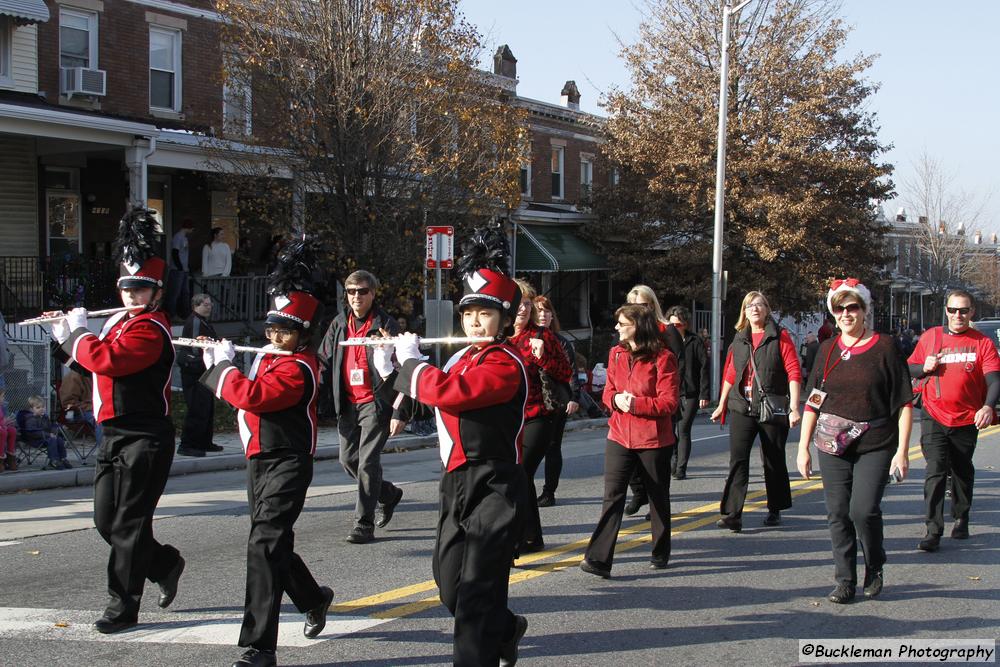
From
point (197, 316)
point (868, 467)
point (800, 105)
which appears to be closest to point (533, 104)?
point (800, 105)

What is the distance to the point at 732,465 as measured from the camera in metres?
8.22

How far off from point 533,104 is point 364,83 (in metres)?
15.0

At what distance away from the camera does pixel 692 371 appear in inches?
422

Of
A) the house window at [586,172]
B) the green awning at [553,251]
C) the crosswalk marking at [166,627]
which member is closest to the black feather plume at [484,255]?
the crosswalk marking at [166,627]

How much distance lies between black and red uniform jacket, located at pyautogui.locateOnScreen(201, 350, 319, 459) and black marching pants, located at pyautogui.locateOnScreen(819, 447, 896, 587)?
3185 mm

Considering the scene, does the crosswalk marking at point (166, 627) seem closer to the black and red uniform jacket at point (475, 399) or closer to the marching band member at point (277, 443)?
the marching band member at point (277, 443)

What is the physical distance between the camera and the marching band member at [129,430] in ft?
17.6

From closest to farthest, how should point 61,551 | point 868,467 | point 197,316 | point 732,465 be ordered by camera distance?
point 868,467 < point 61,551 < point 732,465 < point 197,316

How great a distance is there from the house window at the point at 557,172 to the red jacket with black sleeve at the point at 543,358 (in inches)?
975

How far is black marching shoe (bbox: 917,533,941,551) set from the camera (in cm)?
762

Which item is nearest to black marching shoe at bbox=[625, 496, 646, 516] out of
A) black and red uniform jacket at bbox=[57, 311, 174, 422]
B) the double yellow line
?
the double yellow line

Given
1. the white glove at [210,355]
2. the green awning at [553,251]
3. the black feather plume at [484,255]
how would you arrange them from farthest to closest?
the green awning at [553,251] < the white glove at [210,355] < the black feather plume at [484,255]

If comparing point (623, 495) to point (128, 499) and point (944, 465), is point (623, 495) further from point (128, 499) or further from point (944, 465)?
point (128, 499)

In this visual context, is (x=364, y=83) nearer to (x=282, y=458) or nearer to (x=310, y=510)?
(x=310, y=510)
